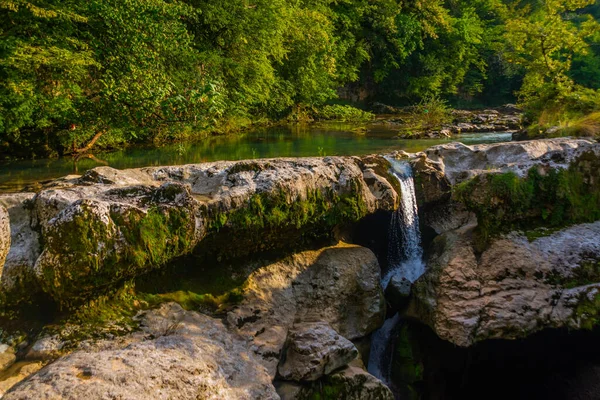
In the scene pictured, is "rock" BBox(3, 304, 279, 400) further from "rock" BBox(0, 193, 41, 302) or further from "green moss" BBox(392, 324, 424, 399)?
"green moss" BBox(392, 324, 424, 399)

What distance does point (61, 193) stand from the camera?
15.9 feet

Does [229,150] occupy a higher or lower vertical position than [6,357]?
higher

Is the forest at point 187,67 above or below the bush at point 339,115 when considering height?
above

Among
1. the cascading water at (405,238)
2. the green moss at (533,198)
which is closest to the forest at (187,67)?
the green moss at (533,198)

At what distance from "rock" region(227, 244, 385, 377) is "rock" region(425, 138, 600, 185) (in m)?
2.83

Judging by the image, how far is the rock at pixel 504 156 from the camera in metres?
6.88

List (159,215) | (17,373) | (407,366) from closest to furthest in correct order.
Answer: (17,373) → (159,215) → (407,366)

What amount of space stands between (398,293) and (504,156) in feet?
12.9

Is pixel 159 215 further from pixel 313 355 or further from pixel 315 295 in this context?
pixel 315 295

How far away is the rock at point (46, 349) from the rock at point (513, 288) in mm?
4790

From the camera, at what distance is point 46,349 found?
13.3ft

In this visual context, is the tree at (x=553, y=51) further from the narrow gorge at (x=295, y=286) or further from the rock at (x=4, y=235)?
the rock at (x=4, y=235)

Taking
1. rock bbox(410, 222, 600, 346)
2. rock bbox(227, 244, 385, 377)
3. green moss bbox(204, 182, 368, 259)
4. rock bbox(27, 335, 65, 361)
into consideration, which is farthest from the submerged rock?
rock bbox(27, 335, 65, 361)

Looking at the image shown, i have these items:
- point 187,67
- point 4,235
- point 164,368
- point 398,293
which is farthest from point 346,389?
→ point 187,67
